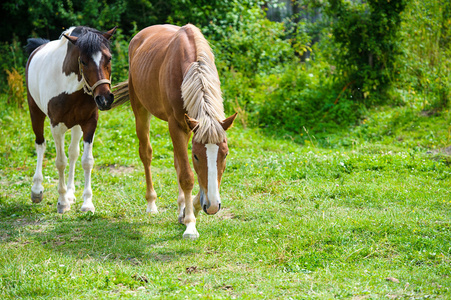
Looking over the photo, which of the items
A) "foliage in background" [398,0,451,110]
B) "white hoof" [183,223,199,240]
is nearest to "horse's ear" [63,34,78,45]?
"white hoof" [183,223,199,240]

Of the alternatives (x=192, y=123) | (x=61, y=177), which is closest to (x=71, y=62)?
(x=61, y=177)

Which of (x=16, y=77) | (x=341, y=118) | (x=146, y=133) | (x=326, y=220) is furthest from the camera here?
(x=16, y=77)

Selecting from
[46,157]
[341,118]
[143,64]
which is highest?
[143,64]

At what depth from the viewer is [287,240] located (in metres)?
4.31

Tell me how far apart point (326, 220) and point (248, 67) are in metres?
6.86

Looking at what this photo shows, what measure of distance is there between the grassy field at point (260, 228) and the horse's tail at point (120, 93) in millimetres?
1147

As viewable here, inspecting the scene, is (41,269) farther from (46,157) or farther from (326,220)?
(46,157)

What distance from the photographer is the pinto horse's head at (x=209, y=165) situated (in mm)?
4016

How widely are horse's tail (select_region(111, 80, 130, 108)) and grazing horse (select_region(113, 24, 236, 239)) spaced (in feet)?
1.54

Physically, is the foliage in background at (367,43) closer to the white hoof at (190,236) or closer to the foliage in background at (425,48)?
the foliage in background at (425,48)

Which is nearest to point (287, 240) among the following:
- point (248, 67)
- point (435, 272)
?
point (435, 272)

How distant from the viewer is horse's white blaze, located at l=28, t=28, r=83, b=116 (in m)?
5.61

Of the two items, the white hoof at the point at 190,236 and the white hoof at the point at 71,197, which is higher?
the white hoof at the point at 190,236

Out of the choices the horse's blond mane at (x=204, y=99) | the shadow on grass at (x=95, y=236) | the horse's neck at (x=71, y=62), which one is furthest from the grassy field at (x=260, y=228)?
the horse's neck at (x=71, y=62)
